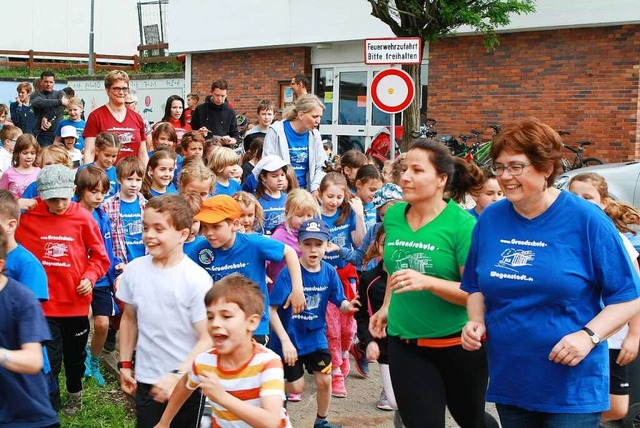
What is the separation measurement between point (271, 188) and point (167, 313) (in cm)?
344

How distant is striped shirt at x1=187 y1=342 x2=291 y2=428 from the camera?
3643 mm

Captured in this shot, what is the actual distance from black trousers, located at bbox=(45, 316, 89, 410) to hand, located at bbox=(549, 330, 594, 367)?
378 cm

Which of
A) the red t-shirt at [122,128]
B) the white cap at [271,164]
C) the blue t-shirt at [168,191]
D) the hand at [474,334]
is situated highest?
the red t-shirt at [122,128]

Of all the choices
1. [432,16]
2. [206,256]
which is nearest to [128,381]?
[206,256]

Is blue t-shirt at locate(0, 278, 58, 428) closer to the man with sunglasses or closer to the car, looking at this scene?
the car

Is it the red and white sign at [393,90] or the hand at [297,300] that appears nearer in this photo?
the hand at [297,300]

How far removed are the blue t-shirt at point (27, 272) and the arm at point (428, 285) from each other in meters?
1.84

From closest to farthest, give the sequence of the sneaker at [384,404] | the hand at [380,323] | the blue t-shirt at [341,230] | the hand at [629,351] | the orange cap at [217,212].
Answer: the hand at [629,351] → the hand at [380,323] → the orange cap at [217,212] → the sneaker at [384,404] → the blue t-shirt at [341,230]

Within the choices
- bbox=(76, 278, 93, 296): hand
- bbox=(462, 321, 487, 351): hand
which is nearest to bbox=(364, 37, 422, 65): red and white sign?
bbox=(76, 278, 93, 296): hand

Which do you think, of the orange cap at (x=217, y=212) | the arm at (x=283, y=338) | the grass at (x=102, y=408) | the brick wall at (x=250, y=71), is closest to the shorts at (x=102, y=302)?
the grass at (x=102, y=408)

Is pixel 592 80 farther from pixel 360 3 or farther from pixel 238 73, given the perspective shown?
pixel 238 73

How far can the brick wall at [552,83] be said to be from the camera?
60.5 feet

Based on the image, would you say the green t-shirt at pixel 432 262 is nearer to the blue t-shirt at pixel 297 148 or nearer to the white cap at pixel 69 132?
the blue t-shirt at pixel 297 148

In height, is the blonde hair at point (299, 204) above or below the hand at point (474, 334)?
above
